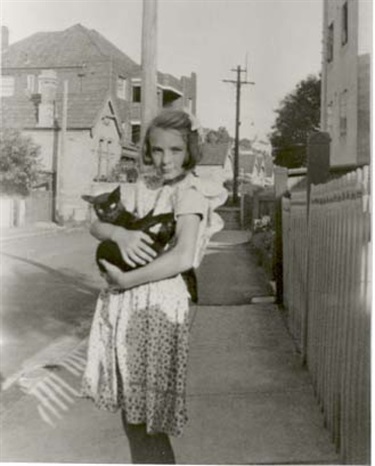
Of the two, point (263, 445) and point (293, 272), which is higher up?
point (293, 272)

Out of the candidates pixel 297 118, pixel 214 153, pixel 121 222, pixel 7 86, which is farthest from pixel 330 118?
pixel 7 86

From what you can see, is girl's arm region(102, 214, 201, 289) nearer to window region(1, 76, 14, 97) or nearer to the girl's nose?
the girl's nose

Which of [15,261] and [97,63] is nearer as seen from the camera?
[97,63]

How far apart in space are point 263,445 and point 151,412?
1.73 feet

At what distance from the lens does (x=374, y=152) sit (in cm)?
233

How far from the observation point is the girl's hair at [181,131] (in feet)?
6.45

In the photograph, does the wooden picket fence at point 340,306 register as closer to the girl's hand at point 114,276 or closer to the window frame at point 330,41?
the window frame at point 330,41

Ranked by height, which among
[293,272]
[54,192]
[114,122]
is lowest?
[293,272]

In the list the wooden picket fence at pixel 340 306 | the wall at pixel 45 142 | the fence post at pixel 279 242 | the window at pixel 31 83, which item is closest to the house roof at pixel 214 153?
the wooden picket fence at pixel 340 306

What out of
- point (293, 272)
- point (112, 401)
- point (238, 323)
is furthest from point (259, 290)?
point (112, 401)

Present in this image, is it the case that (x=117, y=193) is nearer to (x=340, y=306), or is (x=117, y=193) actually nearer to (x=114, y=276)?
(x=114, y=276)

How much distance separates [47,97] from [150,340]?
3.18 feet

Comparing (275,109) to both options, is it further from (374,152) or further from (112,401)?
(112,401)

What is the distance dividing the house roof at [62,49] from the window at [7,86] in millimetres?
46
